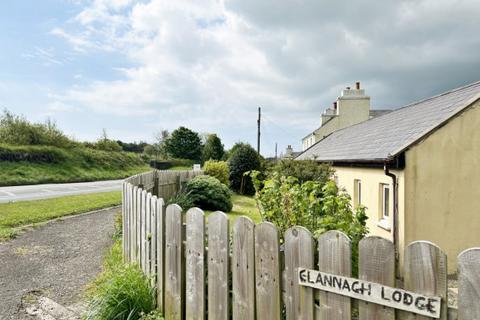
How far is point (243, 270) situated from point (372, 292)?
41.7 inches

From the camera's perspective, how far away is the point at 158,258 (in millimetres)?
3424

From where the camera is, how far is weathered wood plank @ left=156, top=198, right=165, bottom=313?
10.8 feet

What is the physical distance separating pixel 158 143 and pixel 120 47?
51.5 m

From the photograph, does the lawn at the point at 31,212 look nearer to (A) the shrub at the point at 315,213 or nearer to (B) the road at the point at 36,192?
(B) the road at the point at 36,192

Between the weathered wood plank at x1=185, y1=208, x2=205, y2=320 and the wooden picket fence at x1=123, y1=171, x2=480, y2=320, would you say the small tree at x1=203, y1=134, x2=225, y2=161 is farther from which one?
the weathered wood plank at x1=185, y1=208, x2=205, y2=320

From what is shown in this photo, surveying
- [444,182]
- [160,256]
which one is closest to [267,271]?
[160,256]

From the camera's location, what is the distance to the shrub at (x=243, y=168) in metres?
23.2

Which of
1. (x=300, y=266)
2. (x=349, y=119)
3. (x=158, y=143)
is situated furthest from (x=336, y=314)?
(x=158, y=143)

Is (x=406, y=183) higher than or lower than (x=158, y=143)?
lower

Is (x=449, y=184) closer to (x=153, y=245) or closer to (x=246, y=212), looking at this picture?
(x=153, y=245)

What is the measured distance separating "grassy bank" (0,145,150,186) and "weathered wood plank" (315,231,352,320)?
26862mm

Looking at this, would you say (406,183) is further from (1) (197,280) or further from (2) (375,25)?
(1) (197,280)

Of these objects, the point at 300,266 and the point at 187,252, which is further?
the point at 187,252

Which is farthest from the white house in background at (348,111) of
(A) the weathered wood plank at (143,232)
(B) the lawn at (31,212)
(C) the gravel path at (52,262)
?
(A) the weathered wood plank at (143,232)
